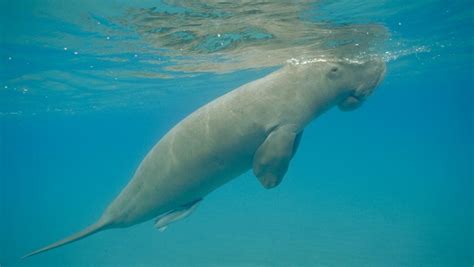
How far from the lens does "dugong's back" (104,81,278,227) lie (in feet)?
21.7

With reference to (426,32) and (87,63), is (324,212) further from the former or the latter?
(87,63)

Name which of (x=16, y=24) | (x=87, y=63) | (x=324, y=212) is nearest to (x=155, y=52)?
(x=87, y=63)

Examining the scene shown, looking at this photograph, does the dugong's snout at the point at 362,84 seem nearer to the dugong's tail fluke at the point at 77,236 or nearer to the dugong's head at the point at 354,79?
the dugong's head at the point at 354,79

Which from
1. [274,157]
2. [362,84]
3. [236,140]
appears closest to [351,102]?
[362,84]

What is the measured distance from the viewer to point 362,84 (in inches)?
293

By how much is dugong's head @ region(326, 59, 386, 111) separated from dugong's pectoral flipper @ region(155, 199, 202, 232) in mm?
3022

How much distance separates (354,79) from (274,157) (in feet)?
7.32

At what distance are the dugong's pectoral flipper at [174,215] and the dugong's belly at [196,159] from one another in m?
0.08

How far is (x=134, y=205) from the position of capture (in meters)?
7.23

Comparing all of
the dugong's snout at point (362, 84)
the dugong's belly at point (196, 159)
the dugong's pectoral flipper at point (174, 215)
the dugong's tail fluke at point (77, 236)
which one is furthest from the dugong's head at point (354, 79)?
the dugong's tail fluke at point (77, 236)

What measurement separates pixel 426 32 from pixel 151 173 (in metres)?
14.7

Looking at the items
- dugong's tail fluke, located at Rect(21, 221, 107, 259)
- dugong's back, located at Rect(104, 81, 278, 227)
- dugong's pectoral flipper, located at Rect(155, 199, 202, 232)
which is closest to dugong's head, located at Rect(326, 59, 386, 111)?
dugong's back, located at Rect(104, 81, 278, 227)

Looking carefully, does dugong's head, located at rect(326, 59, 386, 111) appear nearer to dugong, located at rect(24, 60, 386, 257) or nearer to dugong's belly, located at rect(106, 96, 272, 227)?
dugong, located at rect(24, 60, 386, 257)

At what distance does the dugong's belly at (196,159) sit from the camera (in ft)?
21.7
